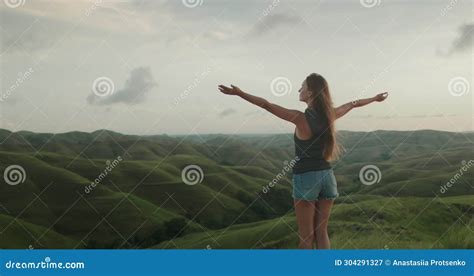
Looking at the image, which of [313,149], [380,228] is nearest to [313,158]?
[313,149]

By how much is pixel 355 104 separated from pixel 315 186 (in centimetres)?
177

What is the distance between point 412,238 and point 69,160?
620 centimetres

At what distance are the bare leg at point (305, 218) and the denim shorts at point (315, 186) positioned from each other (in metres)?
0.11

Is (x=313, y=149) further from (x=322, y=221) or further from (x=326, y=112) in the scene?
(x=322, y=221)

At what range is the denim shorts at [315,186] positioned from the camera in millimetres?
9000

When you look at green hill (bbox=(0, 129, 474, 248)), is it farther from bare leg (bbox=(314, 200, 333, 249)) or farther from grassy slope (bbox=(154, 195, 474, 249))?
bare leg (bbox=(314, 200, 333, 249))

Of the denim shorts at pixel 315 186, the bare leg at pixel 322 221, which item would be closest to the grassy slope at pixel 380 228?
the bare leg at pixel 322 221

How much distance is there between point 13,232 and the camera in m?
10.5

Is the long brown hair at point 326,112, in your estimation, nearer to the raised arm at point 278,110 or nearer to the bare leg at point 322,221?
the raised arm at point 278,110

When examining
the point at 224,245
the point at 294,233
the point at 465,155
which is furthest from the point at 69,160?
the point at 465,155

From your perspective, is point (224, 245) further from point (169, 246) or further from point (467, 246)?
point (467, 246)

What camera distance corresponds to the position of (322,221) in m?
9.25

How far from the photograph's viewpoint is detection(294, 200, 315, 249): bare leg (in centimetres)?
909
